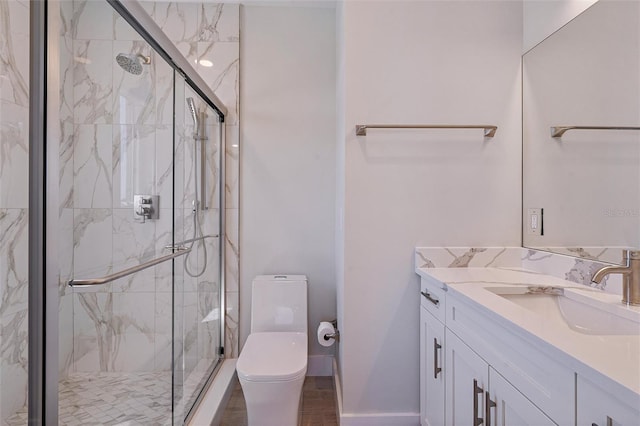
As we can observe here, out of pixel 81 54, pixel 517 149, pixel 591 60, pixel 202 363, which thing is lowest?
pixel 202 363

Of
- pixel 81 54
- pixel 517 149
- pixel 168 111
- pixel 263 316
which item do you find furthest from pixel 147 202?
pixel 517 149

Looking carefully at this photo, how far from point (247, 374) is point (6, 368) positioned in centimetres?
90

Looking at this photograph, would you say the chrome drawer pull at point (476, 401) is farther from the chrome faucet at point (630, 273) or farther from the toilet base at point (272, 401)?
the toilet base at point (272, 401)

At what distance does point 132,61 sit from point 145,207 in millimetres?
560

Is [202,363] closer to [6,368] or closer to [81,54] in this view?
[6,368]

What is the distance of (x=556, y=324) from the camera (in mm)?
884

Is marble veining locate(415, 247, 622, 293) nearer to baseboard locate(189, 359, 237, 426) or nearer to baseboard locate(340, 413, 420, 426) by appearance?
baseboard locate(340, 413, 420, 426)

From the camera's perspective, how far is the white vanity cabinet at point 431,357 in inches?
53.4

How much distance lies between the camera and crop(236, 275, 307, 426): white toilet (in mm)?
1462

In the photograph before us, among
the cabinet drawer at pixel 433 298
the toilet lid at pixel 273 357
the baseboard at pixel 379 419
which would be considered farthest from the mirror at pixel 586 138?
the toilet lid at pixel 273 357

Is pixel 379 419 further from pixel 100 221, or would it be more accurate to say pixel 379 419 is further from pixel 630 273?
pixel 100 221

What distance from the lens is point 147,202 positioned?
4.37ft

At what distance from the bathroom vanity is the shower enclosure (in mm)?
1210

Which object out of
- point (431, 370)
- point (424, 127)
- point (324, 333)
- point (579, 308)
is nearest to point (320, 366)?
point (324, 333)
